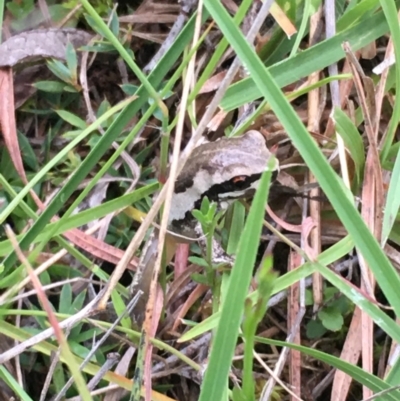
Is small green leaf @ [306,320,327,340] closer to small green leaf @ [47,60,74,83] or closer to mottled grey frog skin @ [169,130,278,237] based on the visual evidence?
mottled grey frog skin @ [169,130,278,237]

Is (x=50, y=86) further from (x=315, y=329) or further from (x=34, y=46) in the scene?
(x=315, y=329)

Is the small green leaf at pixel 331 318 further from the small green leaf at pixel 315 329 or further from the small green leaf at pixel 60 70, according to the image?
the small green leaf at pixel 60 70

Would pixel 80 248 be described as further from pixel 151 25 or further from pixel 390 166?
pixel 390 166

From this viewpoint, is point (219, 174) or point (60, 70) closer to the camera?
point (219, 174)

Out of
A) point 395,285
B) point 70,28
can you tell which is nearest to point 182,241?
point 395,285

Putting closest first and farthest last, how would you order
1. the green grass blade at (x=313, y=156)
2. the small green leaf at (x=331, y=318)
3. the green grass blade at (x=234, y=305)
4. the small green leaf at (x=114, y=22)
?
1. the green grass blade at (x=234, y=305)
2. the green grass blade at (x=313, y=156)
3. the small green leaf at (x=331, y=318)
4. the small green leaf at (x=114, y=22)

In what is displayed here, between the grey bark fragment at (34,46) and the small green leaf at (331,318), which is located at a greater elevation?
the grey bark fragment at (34,46)

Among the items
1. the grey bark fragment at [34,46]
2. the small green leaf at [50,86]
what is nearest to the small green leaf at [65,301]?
the small green leaf at [50,86]

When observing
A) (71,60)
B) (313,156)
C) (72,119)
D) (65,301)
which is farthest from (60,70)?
(313,156)
